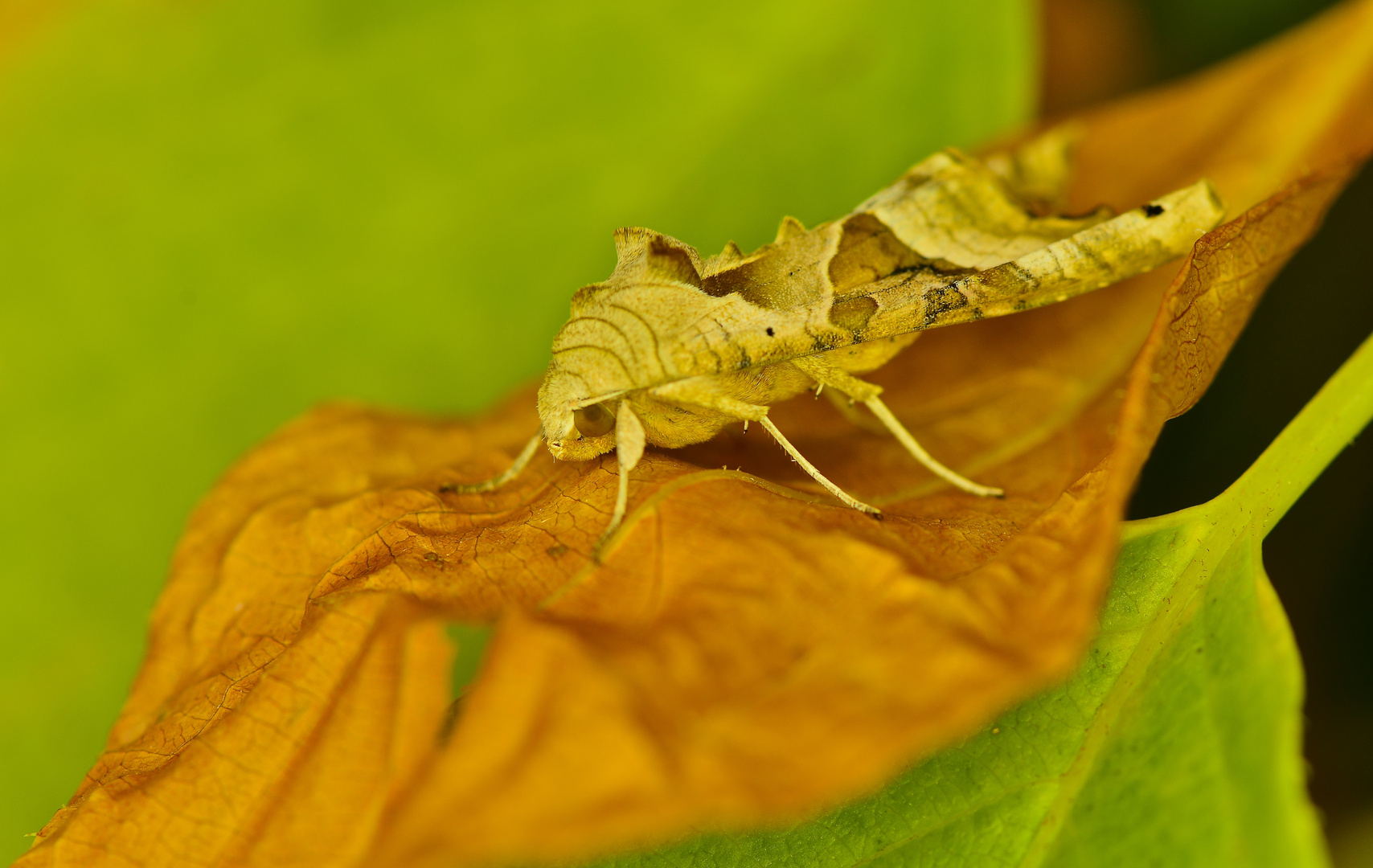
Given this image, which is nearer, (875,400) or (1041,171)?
(875,400)

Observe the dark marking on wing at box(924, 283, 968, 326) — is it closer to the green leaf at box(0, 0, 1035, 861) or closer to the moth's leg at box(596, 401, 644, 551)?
the green leaf at box(0, 0, 1035, 861)

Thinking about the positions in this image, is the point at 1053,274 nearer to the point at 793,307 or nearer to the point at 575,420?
the point at 793,307

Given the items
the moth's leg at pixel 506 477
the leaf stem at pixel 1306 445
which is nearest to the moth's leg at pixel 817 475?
the moth's leg at pixel 506 477

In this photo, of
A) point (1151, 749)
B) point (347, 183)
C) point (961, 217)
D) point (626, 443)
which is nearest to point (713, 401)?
point (626, 443)

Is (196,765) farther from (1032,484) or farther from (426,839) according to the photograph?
(1032,484)

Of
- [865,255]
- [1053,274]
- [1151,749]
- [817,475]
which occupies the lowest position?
[1151,749]

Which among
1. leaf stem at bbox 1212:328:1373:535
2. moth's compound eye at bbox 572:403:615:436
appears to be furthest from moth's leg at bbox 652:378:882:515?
leaf stem at bbox 1212:328:1373:535
